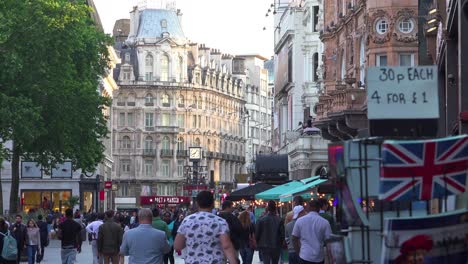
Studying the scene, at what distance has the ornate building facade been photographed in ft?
534

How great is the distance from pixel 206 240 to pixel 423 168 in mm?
3524

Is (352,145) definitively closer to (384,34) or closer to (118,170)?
(384,34)

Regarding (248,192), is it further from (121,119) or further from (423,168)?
(121,119)

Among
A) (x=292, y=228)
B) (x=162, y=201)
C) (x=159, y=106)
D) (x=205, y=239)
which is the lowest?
(x=205, y=239)

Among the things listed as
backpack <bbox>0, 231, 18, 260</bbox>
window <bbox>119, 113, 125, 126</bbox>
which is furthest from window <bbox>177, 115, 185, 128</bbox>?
backpack <bbox>0, 231, 18, 260</bbox>

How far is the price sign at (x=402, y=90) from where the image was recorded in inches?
521

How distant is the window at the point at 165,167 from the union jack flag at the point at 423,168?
506 feet

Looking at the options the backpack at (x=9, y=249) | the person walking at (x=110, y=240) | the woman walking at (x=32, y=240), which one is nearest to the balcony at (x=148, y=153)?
the woman walking at (x=32, y=240)

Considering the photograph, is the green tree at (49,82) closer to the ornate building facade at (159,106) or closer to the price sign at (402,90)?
the price sign at (402,90)

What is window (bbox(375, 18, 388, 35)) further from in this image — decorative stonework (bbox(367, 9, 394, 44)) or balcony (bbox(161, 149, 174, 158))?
balcony (bbox(161, 149, 174, 158))

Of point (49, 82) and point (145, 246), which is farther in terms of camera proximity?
point (49, 82)

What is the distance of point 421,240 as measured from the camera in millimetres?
12109

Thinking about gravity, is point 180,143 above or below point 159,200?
above

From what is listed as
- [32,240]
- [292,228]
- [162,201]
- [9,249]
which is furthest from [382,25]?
[162,201]
